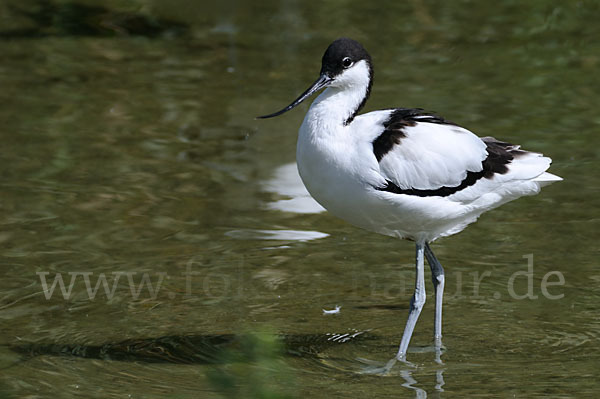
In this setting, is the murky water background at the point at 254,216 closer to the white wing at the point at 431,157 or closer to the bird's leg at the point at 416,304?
the bird's leg at the point at 416,304

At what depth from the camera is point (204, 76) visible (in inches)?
464

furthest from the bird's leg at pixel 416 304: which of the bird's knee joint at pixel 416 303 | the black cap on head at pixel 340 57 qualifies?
the black cap on head at pixel 340 57

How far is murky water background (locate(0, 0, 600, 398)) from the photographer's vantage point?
5.34 meters

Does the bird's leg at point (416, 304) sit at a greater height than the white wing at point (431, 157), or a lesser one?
lesser

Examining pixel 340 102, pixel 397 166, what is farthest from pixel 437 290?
pixel 340 102

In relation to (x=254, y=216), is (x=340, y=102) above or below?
above

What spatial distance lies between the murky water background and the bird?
58 cm

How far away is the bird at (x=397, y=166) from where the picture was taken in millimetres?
5340

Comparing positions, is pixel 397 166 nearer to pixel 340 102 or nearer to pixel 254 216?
pixel 340 102

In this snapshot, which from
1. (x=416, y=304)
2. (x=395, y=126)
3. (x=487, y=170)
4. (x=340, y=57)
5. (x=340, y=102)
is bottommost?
(x=416, y=304)

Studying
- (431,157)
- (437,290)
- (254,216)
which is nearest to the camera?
(431,157)

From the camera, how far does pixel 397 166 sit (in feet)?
17.8

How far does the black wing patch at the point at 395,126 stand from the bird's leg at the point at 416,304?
2.34 feet

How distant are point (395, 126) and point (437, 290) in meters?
1.09
